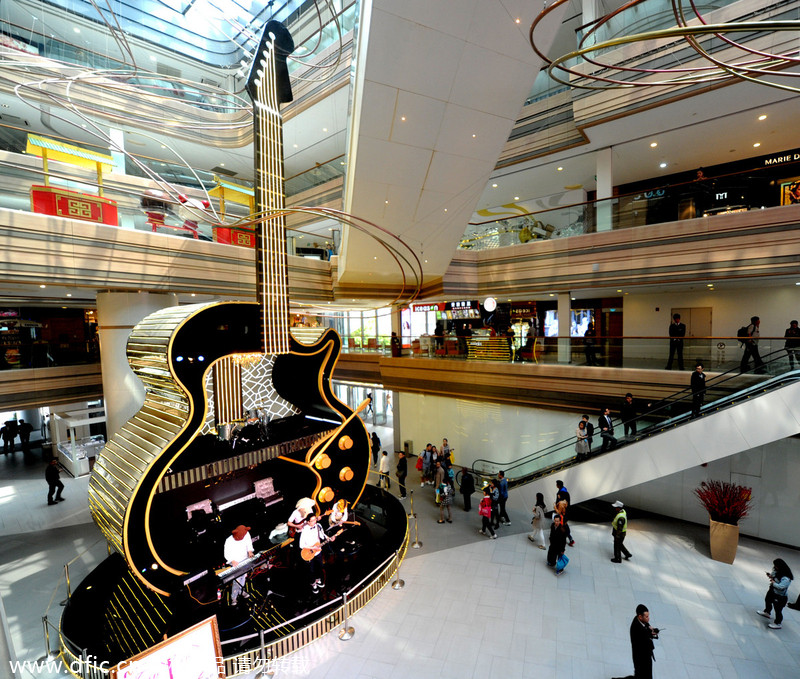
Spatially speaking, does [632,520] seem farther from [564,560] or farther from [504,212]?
[504,212]

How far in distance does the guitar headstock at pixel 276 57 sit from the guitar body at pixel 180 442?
3.92 m

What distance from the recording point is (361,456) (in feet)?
27.9

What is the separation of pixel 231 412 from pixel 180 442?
1576mm

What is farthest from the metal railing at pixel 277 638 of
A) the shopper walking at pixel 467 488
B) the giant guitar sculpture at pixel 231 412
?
the shopper walking at pixel 467 488

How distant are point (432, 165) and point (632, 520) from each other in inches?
407

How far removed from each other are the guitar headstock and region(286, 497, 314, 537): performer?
288 inches

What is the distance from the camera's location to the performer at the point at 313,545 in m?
6.74

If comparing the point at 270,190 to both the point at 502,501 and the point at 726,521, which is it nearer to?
the point at 502,501

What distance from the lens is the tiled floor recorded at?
540 cm

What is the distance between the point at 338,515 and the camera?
302 inches

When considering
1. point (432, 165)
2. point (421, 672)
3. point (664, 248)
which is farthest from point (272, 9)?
point (421, 672)

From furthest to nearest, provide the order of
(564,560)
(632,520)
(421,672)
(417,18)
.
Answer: (632,520) < (564,560) < (417,18) < (421,672)

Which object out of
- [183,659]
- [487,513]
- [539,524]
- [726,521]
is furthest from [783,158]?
[183,659]

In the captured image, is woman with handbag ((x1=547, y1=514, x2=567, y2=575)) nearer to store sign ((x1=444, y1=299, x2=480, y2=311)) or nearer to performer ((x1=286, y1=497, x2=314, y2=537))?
performer ((x1=286, y1=497, x2=314, y2=537))
